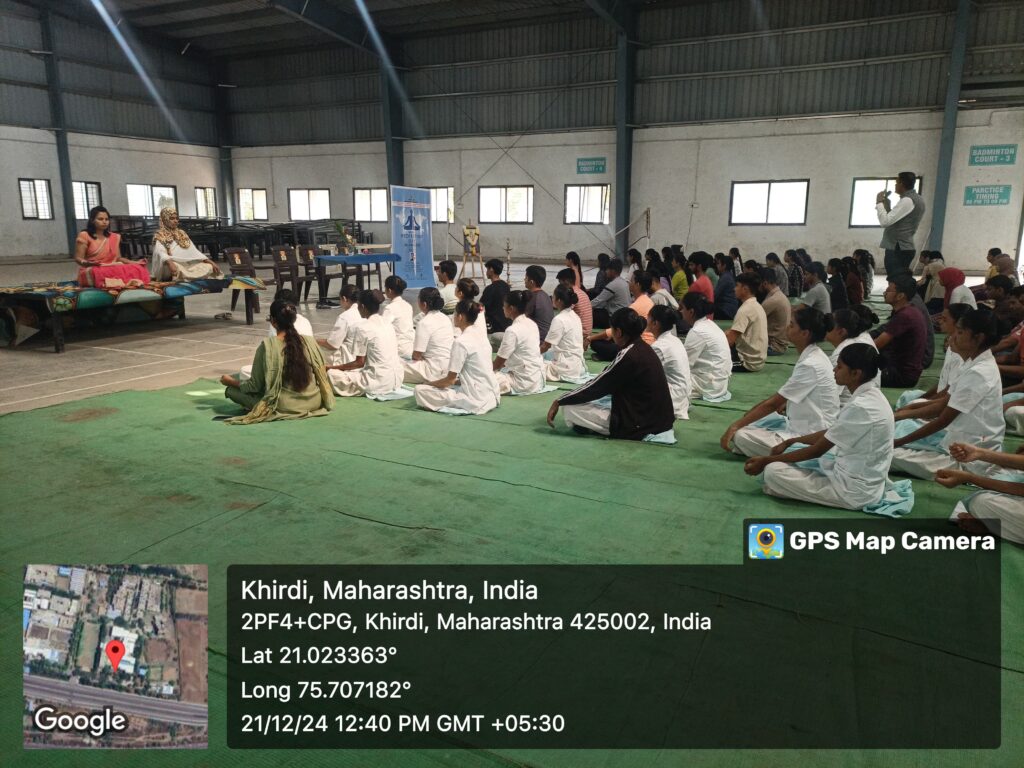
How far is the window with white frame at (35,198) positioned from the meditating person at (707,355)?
1880 cm

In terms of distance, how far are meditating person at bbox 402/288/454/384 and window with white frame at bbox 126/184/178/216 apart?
695 inches

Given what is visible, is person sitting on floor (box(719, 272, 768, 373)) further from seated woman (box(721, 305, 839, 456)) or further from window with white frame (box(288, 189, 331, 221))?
window with white frame (box(288, 189, 331, 221))

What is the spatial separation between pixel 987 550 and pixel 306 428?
393 cm

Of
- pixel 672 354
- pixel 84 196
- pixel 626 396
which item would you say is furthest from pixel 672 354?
pixel 84 196

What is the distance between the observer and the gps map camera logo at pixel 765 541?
3.08m

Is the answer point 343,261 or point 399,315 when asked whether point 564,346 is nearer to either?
point 399,315

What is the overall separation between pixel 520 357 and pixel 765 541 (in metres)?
3.15

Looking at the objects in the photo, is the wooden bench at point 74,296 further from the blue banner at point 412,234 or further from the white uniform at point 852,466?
the white uniform at point 852,466

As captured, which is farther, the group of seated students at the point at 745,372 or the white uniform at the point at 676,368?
the white uniform at the point at 676,368

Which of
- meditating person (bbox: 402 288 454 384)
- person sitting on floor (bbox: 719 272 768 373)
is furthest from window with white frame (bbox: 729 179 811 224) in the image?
meditating person (bbox: 402 288 454 384)

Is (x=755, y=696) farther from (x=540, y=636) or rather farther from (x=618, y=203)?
(x=618, y=203)

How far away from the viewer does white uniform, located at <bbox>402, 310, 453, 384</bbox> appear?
5973mm

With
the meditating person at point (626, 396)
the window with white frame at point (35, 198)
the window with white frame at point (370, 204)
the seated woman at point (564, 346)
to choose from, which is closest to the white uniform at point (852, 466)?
the meditating person at point (626, 396)

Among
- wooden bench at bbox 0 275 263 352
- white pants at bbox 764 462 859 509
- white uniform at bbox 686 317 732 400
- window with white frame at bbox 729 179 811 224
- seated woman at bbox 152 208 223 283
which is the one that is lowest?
white pants at bbox 764 462 859 509
